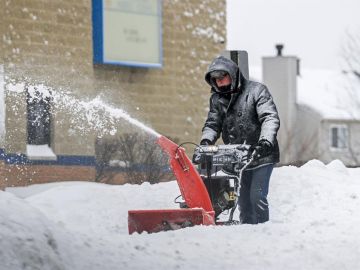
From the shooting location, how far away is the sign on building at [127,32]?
85.4ft

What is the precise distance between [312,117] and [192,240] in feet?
150

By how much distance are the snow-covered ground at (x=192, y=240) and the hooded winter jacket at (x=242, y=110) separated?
1.01m

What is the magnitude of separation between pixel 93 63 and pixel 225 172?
14733 mm

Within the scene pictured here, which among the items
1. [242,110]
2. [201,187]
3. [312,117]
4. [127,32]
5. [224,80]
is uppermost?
[127,32]

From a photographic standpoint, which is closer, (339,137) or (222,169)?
(222,169)

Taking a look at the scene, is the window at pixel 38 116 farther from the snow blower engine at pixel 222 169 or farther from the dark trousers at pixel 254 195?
the snow blower engine at pixel 222 169

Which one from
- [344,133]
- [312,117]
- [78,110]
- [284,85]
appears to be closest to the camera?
[78,110]

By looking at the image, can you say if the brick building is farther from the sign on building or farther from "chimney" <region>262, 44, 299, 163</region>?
"chimney" <region>262, 44, 299, 163</region>

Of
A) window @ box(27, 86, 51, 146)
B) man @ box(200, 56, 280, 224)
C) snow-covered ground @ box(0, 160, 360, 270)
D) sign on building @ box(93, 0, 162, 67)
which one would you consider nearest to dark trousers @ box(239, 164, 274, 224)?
man @ box(200, 56, 280, 224)

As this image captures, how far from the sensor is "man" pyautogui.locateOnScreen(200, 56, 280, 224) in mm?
11578

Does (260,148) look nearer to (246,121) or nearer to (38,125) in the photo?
(246,121)

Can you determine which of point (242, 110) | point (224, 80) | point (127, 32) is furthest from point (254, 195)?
point (127, 32)

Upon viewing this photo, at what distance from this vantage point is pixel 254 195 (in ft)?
38.7

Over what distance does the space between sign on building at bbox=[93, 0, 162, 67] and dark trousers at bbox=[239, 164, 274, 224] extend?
14405 mm
